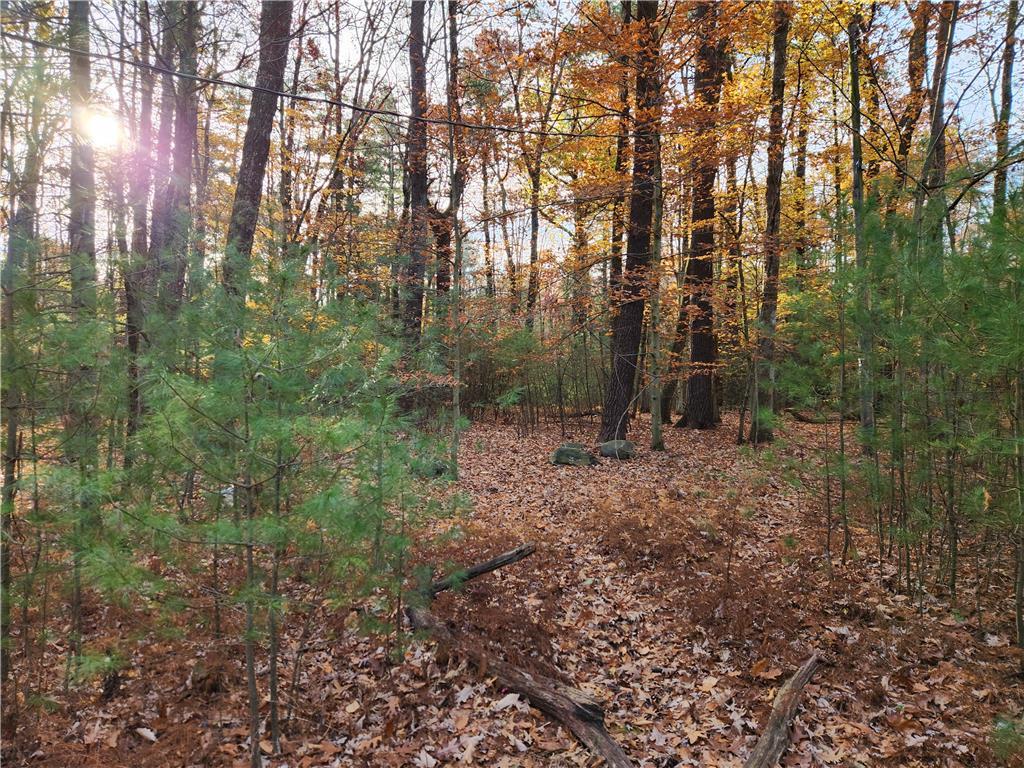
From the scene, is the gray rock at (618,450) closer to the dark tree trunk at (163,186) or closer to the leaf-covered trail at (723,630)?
the leaf-covered trail at (723,630)

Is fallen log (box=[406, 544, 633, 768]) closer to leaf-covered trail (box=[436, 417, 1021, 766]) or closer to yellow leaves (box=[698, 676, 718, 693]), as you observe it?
leaf-covered trail (box=[436, 417, 1021, 766])

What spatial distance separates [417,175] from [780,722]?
386 inches

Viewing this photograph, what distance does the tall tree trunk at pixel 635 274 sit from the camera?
8.70 metres

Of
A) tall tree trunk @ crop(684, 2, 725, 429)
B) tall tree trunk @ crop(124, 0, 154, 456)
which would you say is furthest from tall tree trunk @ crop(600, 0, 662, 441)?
tall tree trunk @ crop(124, 0, 154, 456)

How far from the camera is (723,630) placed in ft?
13.5

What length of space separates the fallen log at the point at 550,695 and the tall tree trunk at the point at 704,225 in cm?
643

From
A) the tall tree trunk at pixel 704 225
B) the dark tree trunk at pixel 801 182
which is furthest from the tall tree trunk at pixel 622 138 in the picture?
the dark tree trunk at pixel 801 182

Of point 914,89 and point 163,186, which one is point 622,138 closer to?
point 914,89

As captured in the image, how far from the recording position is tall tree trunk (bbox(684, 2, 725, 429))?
838 centimetres

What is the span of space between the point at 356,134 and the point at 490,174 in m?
4.23

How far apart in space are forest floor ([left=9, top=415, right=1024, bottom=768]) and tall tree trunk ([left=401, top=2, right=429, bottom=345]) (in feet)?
17.5

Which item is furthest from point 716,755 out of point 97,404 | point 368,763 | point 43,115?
point 43,115

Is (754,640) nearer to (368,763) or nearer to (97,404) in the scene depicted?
(368,763)

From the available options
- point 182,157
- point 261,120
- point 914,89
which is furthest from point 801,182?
point 182,157
